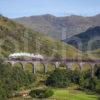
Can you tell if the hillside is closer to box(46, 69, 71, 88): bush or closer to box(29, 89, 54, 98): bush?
box(46, 69, 71, 88): bush

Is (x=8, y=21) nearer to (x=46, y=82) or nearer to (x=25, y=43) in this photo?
(x=25, y=43)

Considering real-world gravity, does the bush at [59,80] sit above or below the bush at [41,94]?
above

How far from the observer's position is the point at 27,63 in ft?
358

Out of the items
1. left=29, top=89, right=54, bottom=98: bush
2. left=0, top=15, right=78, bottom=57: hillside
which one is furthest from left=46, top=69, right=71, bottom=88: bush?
left=0, top=15, right=78, bottom=57: hillside

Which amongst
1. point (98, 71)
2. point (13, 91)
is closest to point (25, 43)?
point (98, 71)

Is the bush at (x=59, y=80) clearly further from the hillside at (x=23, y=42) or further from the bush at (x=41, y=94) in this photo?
the hillside at (x=23, y=42)

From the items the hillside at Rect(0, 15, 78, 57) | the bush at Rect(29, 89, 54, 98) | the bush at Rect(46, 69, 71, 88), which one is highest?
the hillside at Rect(0, 15, 78, 57)

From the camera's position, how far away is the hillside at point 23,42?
141188 millimetres

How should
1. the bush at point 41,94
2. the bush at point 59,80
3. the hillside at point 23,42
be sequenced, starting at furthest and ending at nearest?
the hillside at point 23,42 → the bush at point 59,80 → the bush at point 41,94

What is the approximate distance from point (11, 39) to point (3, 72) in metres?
75.3

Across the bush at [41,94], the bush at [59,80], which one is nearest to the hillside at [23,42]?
the bush at [59,80]

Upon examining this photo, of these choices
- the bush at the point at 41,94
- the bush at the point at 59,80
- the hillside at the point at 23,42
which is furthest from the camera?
the hillside at the point at 23,42

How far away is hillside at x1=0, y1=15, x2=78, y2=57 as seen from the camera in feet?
463

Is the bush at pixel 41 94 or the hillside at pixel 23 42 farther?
the hillside at pixel 23 42
